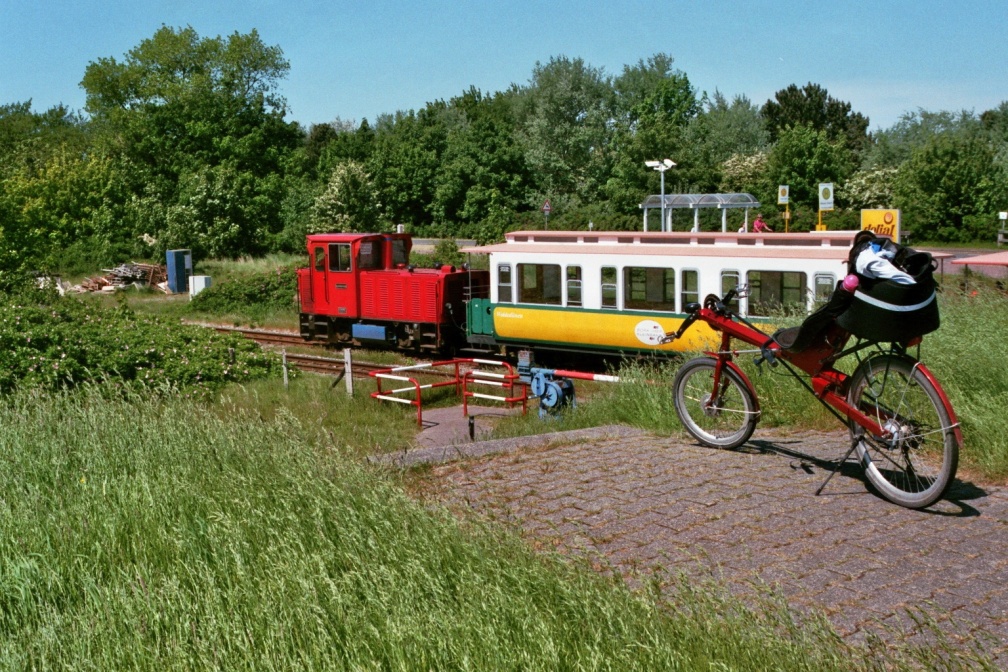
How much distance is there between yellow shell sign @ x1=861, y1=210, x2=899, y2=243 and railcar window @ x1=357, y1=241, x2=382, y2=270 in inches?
469

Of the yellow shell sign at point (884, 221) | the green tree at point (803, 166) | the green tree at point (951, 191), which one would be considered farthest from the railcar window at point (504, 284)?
the green tree at point (951, 191)

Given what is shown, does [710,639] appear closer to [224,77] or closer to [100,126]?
[224,77]

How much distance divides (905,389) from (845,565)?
4.98 feet

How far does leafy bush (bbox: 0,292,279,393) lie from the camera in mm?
15180

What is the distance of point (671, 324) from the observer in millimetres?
18250

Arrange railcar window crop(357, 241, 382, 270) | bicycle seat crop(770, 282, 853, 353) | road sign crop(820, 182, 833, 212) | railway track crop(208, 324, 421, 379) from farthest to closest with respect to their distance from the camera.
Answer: road sign crop(820, 182, 833, 212) < railcar window crop(357, 241, 382, 270) < railway track crop(208, 324, 421, 379) < bicycle seat crop(770, 282, 853, 353)

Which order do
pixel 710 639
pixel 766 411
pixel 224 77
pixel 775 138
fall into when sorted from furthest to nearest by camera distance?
1. pixel 775 138
2. pixel 224 77
3. pixel 766 411
4. pixel 710 639

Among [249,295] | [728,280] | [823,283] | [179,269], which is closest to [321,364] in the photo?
[728,280]

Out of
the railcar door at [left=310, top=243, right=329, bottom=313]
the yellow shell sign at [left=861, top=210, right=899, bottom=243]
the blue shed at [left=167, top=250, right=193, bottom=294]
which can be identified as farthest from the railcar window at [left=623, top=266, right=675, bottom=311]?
the blue shed at [left=167, top=250, right=193, bottom=294]

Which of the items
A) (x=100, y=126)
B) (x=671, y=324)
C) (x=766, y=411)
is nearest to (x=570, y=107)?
(x=100, y=126)

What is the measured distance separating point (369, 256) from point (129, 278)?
2262 cm

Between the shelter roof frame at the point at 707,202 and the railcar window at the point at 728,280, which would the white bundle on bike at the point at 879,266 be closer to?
the railcar window at the point at 728,280

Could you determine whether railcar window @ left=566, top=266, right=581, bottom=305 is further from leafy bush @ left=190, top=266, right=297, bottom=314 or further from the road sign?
leafy bush @ left=190, top=266, right=297, bottom=314

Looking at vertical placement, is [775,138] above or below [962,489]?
above
